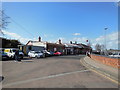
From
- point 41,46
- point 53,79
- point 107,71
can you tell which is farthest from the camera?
point 41,46

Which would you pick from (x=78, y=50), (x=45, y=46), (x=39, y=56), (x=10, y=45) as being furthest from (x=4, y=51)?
(x=78, y=50)

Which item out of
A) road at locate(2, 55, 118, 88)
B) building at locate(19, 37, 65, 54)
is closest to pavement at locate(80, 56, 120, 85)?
road at locate(2, 55, 118, 88)

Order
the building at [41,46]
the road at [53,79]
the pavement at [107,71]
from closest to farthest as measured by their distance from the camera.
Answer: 1. the road at [53,79]
2. the pavement at [107,71]
3. the building at [41,46]

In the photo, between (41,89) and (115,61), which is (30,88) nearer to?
(41,89)

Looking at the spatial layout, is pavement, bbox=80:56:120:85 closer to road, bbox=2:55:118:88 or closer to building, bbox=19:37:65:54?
road, bbox=2:55:118:88

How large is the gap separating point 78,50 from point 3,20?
58.9 m

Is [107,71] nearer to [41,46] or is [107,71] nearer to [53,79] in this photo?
[53,79]

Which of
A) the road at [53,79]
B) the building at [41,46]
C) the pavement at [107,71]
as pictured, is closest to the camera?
the road at [53,79]

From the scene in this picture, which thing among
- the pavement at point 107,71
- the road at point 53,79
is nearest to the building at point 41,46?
the pavement at point 107,71

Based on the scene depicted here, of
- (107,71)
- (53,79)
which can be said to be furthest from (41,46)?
(53,79)

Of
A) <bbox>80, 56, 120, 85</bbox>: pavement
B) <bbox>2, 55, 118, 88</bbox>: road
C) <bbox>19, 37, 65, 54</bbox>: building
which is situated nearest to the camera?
<bbox>2, 55, 118, 88</bbox>: road

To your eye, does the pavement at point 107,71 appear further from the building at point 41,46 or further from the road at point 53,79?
the building at point 41,46

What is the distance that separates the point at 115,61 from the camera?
45.3 ft

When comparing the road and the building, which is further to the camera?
the building
